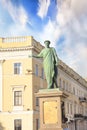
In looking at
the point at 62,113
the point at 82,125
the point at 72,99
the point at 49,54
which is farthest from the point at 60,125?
the point at 82,125

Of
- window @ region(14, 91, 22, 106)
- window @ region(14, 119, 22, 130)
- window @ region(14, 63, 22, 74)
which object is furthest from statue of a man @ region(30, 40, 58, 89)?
window @ region(14, 63, 22, 74)

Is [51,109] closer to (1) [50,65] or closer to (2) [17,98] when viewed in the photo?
(1) [50,65]

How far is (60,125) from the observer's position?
16.1 m

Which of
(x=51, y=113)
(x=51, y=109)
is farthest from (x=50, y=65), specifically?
(x=51, y=113)

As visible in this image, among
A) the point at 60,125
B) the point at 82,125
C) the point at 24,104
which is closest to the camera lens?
the point at 60,125

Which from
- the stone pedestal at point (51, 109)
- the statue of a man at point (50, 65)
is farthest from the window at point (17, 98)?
the stone pedestal at point (51, 109)

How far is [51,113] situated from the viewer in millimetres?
16328

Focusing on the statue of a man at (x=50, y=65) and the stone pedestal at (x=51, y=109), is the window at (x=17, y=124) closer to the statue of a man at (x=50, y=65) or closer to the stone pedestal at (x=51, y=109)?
the statue of a man at (x=50, y=65)

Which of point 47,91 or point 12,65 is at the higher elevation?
point 12,65

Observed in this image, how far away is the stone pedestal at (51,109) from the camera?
1619cm

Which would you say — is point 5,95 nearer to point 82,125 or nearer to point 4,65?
point 4,65

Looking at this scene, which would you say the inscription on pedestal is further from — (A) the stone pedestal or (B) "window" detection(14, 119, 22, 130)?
(B) "window" detection(14, 119, 22, 130)

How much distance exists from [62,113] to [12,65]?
2779 cm

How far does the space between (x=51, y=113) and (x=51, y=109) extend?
159mm
